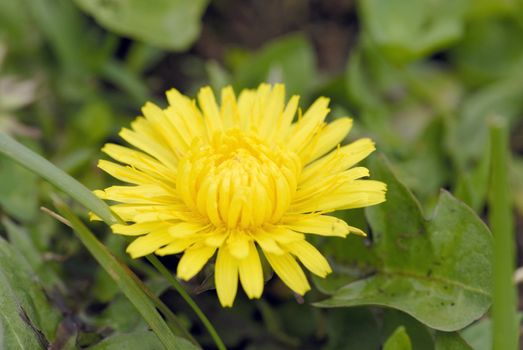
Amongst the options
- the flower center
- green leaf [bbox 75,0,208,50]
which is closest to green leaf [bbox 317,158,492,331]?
the flower center

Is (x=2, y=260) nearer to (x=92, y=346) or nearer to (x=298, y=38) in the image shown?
(x=92, y=346)

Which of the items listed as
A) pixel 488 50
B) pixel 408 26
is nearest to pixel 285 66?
pixel 408 26

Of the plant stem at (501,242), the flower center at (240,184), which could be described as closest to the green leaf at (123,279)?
the flower center at (240,184)

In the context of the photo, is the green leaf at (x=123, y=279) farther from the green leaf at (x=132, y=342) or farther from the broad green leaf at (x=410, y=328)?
the broad green leaf at (x=410, y=328)

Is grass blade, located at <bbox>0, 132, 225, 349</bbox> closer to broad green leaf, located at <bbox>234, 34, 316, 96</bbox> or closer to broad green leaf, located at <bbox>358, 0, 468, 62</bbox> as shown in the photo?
broad green leaf, located at <bbox>234, 34, 316, 96</bbox>

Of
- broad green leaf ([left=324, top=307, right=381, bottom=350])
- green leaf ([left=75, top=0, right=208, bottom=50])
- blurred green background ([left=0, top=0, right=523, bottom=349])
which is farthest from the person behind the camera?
green leaf ([left=75, top=0, right=208, bottom=50])

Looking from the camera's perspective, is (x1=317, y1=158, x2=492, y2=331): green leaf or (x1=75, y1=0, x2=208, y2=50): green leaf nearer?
(x1=317, y1=158, x2=492, y2=331): green leaf

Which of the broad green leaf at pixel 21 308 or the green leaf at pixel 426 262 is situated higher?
the broad green leaf at pixel 21 308
